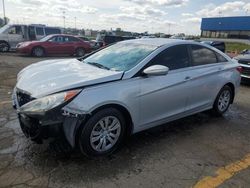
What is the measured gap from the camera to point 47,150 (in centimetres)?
382

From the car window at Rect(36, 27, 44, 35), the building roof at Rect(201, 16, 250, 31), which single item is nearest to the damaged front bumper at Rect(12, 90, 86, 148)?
the car window at Rect(36, 27, 44, 35)

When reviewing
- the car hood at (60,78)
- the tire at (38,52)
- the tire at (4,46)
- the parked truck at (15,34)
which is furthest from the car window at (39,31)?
the car hood at (60,78)

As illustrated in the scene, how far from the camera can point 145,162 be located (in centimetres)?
368

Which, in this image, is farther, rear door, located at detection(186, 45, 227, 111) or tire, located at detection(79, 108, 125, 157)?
rear door, located at detection(186, 45, 227, 111)

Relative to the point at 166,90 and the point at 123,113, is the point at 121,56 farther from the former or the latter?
the point at 123,113

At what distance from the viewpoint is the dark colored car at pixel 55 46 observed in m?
16.2

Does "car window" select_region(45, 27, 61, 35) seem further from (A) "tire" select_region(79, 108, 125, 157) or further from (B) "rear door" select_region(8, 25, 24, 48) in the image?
(A) "tire" select_region(79, 108, 125, 157)

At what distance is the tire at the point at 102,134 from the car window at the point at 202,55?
1.98 m

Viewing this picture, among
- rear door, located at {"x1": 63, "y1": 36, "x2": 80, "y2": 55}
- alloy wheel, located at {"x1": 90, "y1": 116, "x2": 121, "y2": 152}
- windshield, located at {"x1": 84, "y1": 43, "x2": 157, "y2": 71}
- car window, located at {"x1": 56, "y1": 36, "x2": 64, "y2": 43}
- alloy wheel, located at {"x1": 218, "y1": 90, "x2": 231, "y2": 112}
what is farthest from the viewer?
rear door, located at {"x1": 63, "y1": 36, "x2": 80, "y2": 55}

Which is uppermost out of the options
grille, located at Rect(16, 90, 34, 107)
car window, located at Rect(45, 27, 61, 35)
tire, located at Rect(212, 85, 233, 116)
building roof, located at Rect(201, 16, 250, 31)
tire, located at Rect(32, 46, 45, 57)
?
building roof, located at Rect(201, 16, 250, 31)

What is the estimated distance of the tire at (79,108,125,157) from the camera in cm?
348

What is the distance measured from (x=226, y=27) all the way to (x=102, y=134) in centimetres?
7378

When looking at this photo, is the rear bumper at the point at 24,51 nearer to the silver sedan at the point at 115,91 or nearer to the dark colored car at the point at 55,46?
the dark colored car at the point at 55,46

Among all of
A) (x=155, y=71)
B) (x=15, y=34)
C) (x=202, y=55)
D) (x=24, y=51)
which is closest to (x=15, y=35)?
(x=15, y=34)
